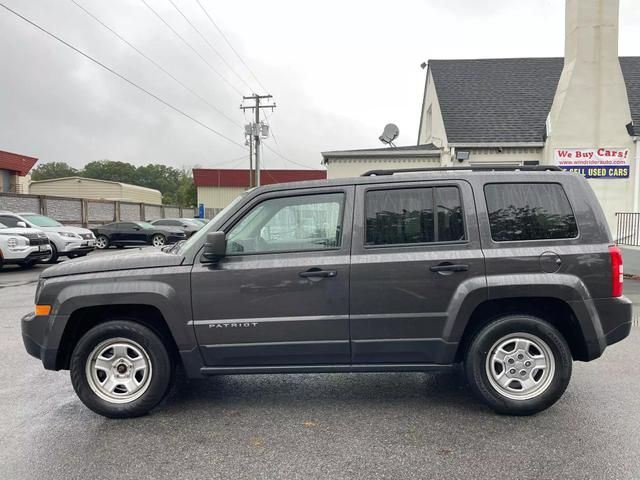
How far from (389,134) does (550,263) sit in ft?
60.8

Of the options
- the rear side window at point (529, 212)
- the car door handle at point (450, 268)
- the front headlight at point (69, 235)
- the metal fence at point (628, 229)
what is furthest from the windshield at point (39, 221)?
Answer: the metal fence at point (628, 229)

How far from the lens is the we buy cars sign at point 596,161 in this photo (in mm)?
14039

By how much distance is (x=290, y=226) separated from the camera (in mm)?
3887

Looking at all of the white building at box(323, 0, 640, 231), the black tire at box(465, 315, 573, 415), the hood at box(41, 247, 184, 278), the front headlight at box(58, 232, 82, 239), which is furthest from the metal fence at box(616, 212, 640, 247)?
the front headlight at box(58, 232, 82, 239)

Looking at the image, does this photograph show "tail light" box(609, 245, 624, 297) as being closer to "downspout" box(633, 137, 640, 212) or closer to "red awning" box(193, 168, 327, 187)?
"downspout" box(633, 137, 640, 212)

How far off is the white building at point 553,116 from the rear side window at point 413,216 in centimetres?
1190

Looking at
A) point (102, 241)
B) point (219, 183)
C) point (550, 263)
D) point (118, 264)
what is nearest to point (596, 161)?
point (550, 263)

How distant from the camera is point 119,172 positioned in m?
110

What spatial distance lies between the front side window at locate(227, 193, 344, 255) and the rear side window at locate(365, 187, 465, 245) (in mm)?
269

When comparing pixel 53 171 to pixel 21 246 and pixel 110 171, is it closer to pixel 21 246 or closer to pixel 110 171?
pixel 110 171

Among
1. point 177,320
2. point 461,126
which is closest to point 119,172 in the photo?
point 461,126

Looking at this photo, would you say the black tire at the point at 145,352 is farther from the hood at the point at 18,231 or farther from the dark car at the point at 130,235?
the dark car at the point at 130,235

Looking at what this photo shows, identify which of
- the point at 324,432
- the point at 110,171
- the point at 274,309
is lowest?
the point at 324,432

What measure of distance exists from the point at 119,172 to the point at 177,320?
383ft
